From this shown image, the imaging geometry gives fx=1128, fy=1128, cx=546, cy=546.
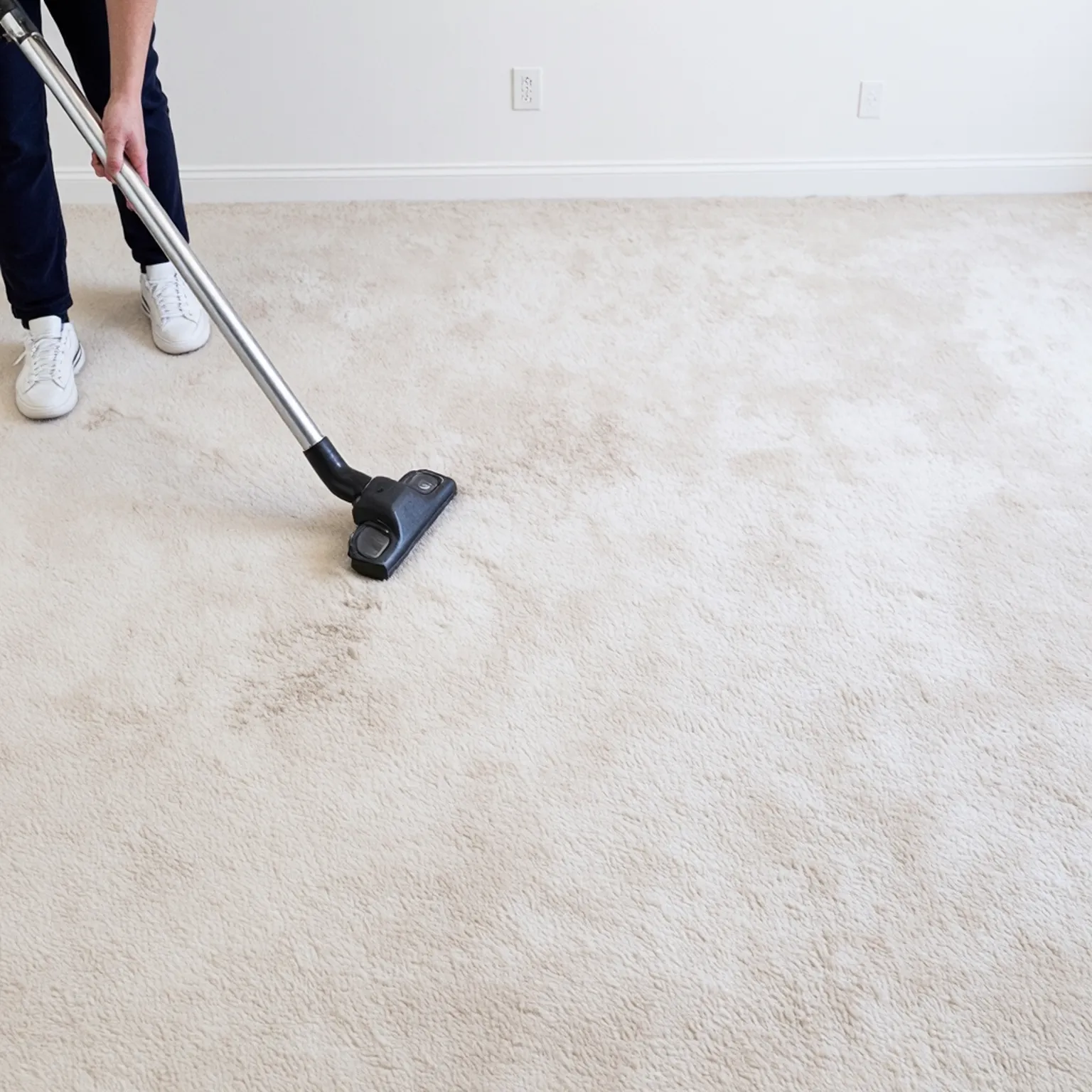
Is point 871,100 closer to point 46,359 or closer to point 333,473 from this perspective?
point 333,473

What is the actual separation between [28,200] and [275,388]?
658mm

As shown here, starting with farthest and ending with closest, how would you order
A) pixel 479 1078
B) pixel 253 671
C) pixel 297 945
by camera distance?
pixel 253 671
pixel 297 945
pixel 479 1078

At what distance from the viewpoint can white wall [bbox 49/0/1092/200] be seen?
2.60 m

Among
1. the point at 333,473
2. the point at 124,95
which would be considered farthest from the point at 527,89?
the point at 333,473

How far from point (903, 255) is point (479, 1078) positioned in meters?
2.09

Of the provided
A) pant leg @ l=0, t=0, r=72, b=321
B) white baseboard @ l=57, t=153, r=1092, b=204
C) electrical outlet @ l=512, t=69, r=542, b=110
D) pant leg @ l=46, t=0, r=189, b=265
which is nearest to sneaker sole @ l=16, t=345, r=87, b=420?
pant leg @ l=0, t=0, r=72, b=321

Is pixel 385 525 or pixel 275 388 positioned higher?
pixel 275 388

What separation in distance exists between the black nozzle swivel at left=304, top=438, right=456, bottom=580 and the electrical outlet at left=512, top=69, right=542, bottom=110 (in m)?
1.34

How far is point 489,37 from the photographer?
8.61ft

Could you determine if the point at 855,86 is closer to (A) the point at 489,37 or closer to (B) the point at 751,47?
(B) the point at 751,47

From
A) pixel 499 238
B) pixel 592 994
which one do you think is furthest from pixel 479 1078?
pixel 499 238

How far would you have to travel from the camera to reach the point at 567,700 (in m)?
1.51

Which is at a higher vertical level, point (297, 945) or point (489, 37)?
point (489, 37)

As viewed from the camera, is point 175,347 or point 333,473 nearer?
point 333,473
